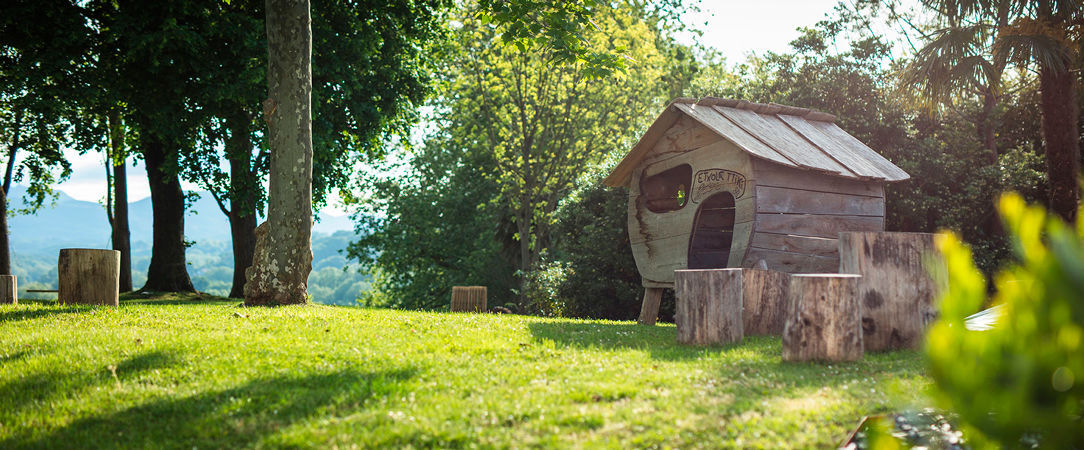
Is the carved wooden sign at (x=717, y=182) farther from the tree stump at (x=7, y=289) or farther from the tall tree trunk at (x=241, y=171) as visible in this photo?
the tree stump at (x=7, y=289)

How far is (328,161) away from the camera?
18.6 m

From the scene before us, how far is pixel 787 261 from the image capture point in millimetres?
11148

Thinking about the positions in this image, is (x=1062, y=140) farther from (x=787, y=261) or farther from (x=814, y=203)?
(x=787, y=261)

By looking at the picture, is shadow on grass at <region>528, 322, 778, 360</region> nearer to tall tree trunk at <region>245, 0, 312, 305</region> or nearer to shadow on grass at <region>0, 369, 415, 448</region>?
shadow on grass at <region>0, 369, 415, 448</region>

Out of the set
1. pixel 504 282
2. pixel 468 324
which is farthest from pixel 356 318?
pixel 504 282

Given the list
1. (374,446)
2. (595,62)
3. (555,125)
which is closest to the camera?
(374,446)

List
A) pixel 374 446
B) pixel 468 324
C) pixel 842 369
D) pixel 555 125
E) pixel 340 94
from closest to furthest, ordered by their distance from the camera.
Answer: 1. pixel 374 446
2. pixel 842 369
3. pixel 468 324
4. pixel 340 94
5. pixel 555 125

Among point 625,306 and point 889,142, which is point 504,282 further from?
point 889,142

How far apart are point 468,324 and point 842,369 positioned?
5.63 m

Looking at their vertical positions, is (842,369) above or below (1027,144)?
below

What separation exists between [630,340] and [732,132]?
461 centimetres

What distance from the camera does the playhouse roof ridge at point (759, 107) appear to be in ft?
41.9

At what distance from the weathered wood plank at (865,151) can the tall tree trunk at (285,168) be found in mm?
10567

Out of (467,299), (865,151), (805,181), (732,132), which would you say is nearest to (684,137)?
(732,132)
